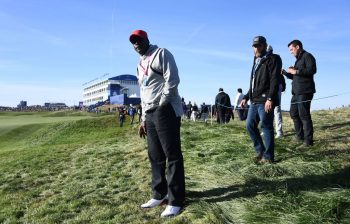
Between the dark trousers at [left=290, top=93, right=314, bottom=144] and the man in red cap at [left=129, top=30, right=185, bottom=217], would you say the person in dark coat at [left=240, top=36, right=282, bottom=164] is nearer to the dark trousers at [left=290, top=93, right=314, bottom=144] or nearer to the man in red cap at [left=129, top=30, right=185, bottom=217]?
the dark trousers at [left=290, top=93, right=314, bottom=144]

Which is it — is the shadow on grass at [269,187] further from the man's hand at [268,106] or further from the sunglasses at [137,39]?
the sunglasses at [137,39]

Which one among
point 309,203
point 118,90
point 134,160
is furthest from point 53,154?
point 118,90

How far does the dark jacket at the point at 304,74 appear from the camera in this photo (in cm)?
825

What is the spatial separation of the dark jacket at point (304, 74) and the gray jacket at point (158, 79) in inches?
166

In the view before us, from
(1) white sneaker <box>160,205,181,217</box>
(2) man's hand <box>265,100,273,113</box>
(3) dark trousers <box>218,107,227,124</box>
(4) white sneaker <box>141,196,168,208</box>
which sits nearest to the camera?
(1) white sneaker <box>160,205,181,217</box>

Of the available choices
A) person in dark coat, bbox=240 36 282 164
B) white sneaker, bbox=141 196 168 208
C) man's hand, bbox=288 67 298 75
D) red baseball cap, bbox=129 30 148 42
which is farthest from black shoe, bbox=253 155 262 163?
red baseball cap, bbox=129 30 148 42

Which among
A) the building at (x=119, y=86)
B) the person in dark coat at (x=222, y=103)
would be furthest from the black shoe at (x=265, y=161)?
the building at (x=119, y=86)

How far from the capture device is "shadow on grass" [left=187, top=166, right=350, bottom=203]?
17.7 ft

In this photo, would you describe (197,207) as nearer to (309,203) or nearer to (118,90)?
(309,203)

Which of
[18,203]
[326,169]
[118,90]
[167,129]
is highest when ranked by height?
[118,90]

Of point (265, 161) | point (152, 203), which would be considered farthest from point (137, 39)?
point (265, 161)

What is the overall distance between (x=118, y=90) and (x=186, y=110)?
82.6 meters

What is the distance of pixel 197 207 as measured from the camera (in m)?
4.93

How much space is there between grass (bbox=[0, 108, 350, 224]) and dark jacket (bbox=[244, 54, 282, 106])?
115 centimetres
